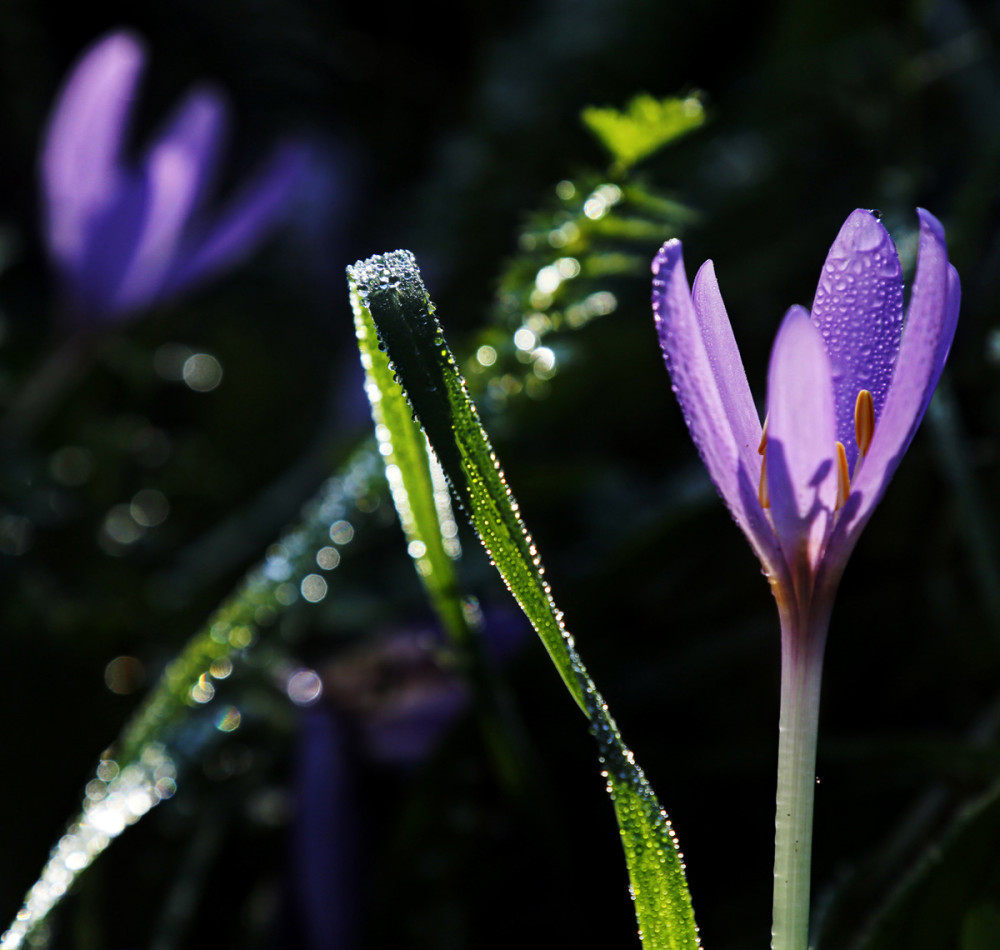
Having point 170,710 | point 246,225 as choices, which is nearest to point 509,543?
point 170,710

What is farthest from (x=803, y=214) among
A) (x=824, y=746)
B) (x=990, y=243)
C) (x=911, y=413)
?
(x=911, y=413)

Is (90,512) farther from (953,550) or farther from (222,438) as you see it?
(953,550)

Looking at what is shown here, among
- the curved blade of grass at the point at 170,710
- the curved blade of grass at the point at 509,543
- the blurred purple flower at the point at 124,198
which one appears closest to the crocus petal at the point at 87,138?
the blurred purple flower at the point at 124,198

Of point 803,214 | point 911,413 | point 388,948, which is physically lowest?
point 388,948

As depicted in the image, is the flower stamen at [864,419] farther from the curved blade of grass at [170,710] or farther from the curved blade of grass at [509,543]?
the curved blade of grass at [170,710]

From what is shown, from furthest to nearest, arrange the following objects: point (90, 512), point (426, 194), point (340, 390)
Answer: point (426, 194) → point (340, 390) → point (90, 512)
